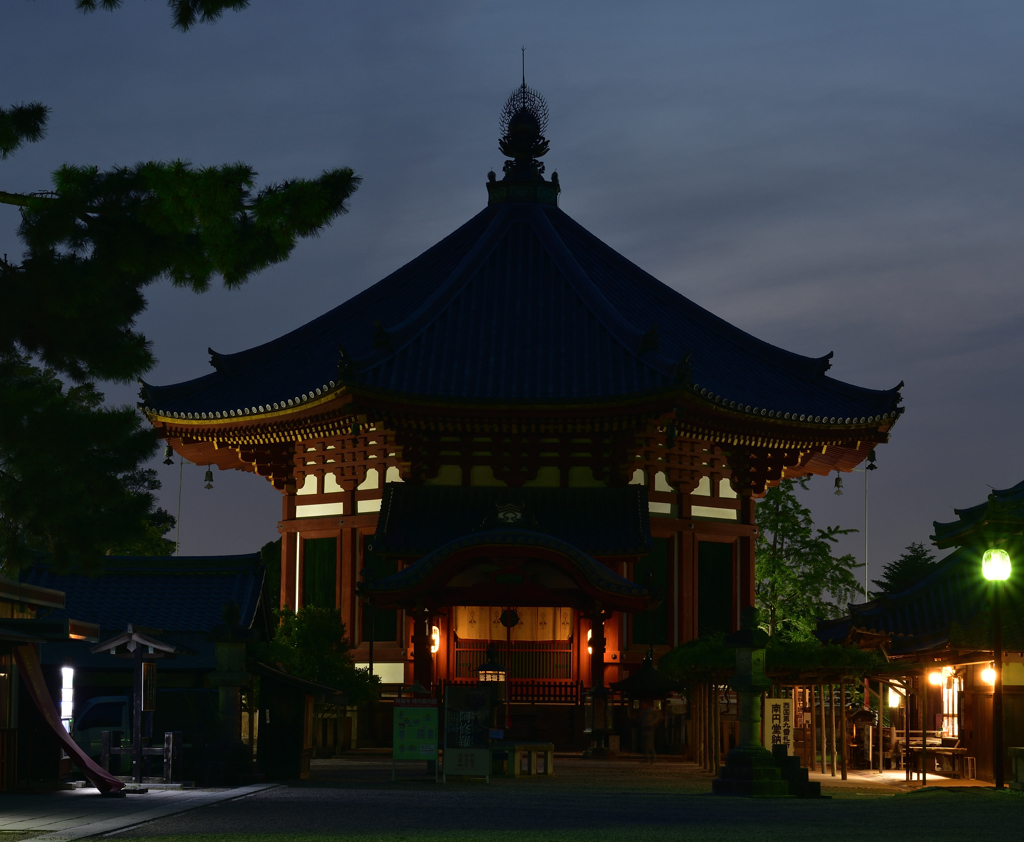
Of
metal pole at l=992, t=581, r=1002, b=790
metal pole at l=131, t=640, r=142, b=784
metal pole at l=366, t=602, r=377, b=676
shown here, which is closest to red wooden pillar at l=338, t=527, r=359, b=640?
metal pole at l=366, t=602, r=377, b=676

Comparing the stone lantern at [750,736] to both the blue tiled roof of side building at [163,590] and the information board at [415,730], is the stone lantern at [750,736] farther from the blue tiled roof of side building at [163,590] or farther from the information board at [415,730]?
the blue tiled roof of side building at [163,590]

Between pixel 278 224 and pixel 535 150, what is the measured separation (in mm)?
27028

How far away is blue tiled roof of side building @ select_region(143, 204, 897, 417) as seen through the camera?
1331 inches

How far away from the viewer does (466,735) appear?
2420 centimetres

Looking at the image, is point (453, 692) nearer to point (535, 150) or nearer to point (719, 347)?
point (719, 347)

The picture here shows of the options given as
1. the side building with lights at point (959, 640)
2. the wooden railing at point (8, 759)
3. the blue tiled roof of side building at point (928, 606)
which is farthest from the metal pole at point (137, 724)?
the blue tiled roof of side building at point (928, 606)

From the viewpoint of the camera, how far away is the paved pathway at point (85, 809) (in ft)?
52.1

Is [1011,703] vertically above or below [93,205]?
below

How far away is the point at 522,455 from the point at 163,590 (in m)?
8.57

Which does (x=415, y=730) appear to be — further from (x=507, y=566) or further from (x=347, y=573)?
(x=347, y=573)

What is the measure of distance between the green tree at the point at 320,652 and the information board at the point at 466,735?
20.6 ft

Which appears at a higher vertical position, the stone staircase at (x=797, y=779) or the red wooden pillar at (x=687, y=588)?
the red wooden pillar at (x=687, y=588)

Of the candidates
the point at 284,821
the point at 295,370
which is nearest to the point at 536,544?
the point at 295,370

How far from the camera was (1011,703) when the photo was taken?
27.9 m
